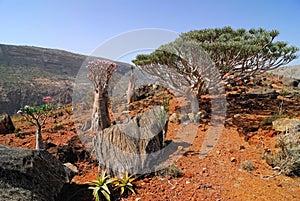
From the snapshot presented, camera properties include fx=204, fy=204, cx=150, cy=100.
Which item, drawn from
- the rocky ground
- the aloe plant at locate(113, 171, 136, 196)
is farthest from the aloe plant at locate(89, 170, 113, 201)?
the rocky ground

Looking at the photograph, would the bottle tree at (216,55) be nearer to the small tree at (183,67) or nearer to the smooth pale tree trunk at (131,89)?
the small tree at (183,67)

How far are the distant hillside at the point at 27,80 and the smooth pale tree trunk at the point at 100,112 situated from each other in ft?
22.5

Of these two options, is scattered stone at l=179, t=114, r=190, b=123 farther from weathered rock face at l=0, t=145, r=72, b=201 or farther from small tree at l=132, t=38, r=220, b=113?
weathered rock face at l=0, t=145, r=72, b=201

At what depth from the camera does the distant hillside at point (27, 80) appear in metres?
21.7

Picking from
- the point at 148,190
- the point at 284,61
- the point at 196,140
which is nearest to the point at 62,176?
the point at 148,190

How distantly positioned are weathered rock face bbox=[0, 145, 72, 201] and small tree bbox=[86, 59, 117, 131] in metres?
2.62

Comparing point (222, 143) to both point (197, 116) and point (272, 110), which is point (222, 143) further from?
point (272, 110)

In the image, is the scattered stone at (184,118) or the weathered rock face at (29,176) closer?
the weathered rock face at (29,176)

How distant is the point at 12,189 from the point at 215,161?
3213 mm

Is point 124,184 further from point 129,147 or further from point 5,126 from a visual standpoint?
point 5,126

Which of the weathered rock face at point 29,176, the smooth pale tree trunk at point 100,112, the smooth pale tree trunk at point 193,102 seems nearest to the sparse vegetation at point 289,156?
the smooth pale tree trunk at point 193,102

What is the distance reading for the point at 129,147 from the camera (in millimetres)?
3535

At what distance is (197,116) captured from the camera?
624 centimetres

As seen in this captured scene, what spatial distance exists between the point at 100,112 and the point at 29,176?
3143mm
